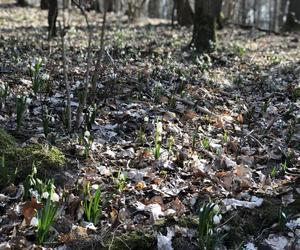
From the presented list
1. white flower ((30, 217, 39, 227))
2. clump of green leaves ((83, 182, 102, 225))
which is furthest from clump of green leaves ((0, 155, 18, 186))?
clump of green leaves ((83, 182, 102, 225))

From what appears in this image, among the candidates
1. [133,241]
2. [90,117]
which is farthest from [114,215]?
[90,117]

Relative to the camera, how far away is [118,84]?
6.33m

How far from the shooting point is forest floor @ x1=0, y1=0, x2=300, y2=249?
3.31 meters

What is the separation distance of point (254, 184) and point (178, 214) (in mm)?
934

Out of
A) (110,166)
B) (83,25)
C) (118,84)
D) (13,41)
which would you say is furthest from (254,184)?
(83,25)

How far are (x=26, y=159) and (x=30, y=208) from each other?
0.67 m

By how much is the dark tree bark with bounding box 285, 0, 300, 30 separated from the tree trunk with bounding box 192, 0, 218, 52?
8149 millimetres

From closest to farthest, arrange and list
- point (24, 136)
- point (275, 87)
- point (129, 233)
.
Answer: point (129, 233) < point (24, 136) < point (275, 87)

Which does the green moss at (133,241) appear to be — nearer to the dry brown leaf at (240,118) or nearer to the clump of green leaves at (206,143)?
the clump of green leaves at (206,143)

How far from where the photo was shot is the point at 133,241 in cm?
317

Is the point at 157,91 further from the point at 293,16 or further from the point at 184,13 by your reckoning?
the point at 293,16

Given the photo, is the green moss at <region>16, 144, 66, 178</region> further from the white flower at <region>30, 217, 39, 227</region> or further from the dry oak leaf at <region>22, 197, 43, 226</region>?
the white flower at <region>30, 217, 39, 227</region>

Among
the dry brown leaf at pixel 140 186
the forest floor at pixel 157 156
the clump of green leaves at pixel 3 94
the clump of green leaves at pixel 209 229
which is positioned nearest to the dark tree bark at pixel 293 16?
the forest floor at pixel 157 156

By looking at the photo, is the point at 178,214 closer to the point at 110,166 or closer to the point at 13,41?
the point at 110,166
